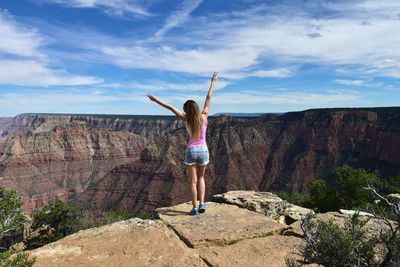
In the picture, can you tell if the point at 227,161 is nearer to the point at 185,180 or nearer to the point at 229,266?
the point at 185,180

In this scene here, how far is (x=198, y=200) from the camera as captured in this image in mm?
9750

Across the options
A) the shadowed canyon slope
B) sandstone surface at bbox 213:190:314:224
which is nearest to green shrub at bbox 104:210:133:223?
sandstone surface at bbox 213:190:314:224

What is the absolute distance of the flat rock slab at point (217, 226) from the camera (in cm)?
754

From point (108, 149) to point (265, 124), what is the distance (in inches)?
3615

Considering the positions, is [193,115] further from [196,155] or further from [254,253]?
[254,253]

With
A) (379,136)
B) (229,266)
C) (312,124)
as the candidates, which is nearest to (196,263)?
(229,266)

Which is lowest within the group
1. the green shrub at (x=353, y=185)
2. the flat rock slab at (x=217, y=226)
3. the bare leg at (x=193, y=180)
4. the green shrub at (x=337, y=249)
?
the green shrub at (x=353, y=185)

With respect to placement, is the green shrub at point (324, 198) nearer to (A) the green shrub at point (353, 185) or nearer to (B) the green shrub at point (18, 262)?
(A) the green shrub at point (353, 185)

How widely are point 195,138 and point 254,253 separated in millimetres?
2864

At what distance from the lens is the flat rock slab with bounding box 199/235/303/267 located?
6.75 metres

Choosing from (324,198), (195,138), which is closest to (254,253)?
(195,138)

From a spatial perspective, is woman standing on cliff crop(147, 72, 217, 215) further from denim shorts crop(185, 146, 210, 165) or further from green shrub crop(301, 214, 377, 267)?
green shrub crop(301, 214, 377, 267)

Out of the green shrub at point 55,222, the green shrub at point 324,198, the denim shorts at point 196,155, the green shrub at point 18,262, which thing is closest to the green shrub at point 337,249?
the denim shorts at point 196,155

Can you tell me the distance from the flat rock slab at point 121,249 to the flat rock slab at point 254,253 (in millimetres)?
→ 313
